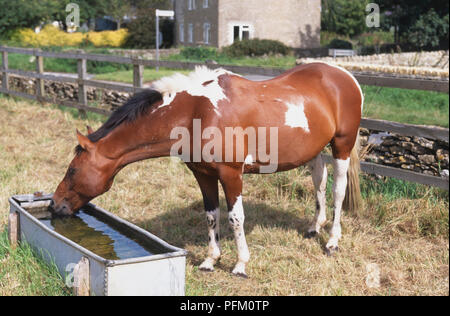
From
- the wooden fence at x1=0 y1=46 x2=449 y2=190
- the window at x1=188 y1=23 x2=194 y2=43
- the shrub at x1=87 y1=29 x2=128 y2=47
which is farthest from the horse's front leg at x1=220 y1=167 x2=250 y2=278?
the shrub at x1=87 y1=29 x2=128 y2=47

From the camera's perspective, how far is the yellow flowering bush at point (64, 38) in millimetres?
31969

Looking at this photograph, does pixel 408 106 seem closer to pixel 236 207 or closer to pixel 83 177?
pixel 236 207

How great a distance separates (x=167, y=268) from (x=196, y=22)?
86.7 ft

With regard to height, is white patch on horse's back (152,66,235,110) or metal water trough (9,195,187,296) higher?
white patch on horse's back (152,66,235,110)

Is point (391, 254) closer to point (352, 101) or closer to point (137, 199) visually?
point (352, 101)

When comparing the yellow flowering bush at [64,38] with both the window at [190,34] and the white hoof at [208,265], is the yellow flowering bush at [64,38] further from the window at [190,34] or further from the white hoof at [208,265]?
the white hoof at [208,265]

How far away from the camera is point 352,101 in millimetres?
4379

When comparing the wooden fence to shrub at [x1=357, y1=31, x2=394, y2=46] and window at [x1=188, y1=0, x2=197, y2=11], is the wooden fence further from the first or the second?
shrub at [x1=357, y1=31, x2=394, y2=46]

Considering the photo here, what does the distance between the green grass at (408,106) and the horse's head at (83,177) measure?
24.7ft

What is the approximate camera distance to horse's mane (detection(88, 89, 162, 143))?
12.3ft

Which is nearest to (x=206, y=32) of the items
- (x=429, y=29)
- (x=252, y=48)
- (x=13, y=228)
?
(x=252, y=48)

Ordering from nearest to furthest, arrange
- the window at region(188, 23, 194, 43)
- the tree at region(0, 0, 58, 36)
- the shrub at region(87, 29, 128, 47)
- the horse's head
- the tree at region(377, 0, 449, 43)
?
the horse's head
the tree at region(377, 0, 449, 43)
the window at region(188, 23, 194, 43)
the tree at region(0, 0, 58, 36)
the shrub at region(87, 29, 128, 47)

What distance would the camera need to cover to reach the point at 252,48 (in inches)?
987

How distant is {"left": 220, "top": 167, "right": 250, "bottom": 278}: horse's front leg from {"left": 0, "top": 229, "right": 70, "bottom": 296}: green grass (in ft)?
4.00
